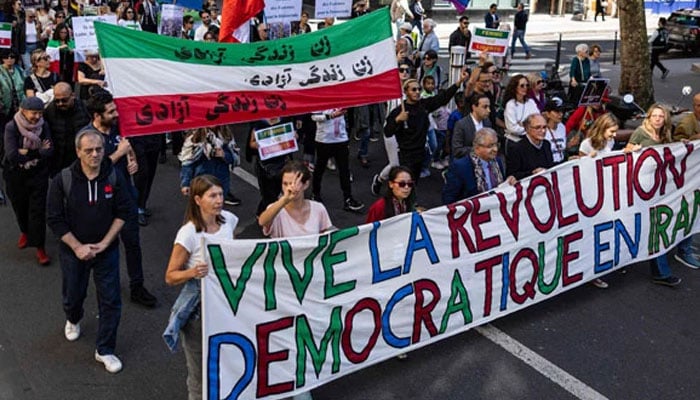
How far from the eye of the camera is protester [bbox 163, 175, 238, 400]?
445cm

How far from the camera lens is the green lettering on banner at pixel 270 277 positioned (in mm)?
4656

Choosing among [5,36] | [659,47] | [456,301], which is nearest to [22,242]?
[5,36]

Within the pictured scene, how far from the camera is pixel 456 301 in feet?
18.4

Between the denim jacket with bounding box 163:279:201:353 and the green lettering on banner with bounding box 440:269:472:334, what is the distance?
192cm

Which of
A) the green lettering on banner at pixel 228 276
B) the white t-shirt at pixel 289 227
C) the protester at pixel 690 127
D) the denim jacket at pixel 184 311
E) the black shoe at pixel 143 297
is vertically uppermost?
the protester at pixel 690 127

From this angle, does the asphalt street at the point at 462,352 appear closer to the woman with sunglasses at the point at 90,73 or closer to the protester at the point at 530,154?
the protester at the point at 530,154

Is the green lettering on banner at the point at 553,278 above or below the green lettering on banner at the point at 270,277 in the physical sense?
below

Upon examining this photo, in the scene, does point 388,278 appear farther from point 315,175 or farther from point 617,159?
point 315,175

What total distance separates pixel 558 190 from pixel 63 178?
3.80m

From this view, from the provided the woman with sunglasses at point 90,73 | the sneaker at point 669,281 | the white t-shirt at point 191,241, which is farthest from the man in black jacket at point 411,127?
the woman with sunglasses at point 90,73

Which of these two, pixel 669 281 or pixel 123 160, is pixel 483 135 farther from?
pixel 123 160

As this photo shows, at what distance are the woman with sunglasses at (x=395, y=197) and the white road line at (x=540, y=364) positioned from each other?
124 centimetres

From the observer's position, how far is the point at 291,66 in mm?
6043

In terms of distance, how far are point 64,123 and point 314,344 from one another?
12.5ft
